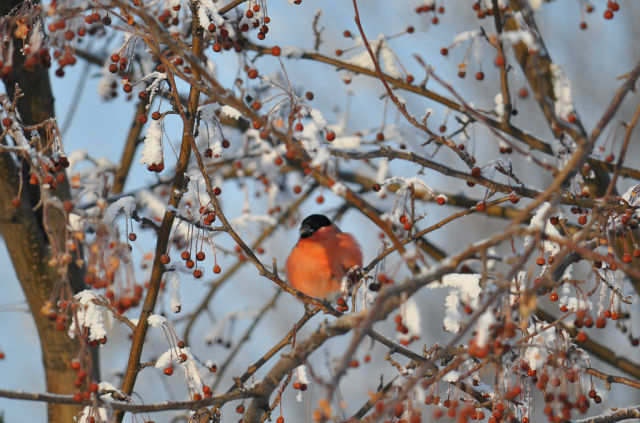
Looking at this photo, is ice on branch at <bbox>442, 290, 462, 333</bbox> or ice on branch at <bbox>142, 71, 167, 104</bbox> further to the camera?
ice on branch at <bbox>142, 71, 167, 104</bbox>

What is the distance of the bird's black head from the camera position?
3.75m

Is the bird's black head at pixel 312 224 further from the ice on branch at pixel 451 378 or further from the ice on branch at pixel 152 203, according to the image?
the ice on branch at pixel 451 378

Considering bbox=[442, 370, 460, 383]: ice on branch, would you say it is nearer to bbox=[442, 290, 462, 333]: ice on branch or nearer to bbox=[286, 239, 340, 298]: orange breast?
bbox=[442, 290, 462, 333]: ice on branch

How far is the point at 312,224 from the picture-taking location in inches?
150

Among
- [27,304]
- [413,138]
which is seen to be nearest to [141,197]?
[27,304]

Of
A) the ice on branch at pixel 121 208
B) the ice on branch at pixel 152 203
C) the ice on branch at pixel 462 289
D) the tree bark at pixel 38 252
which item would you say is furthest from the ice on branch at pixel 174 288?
the ice on branch at pixel 152 203

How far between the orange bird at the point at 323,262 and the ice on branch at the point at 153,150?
0.98 metres

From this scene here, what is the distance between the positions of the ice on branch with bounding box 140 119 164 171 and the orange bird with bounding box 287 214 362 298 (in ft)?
3.21

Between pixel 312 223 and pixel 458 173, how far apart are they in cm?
130

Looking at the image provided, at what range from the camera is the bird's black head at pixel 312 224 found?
3.75 metres

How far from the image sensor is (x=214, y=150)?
8.70ft

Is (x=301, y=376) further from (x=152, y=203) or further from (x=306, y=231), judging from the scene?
(x=152, y=203)

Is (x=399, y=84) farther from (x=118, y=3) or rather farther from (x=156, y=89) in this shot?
(x=118, y=3)

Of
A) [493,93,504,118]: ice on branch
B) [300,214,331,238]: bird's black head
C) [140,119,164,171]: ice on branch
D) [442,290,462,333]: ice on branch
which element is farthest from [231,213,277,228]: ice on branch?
[442,290,462,333]: ice on branch
